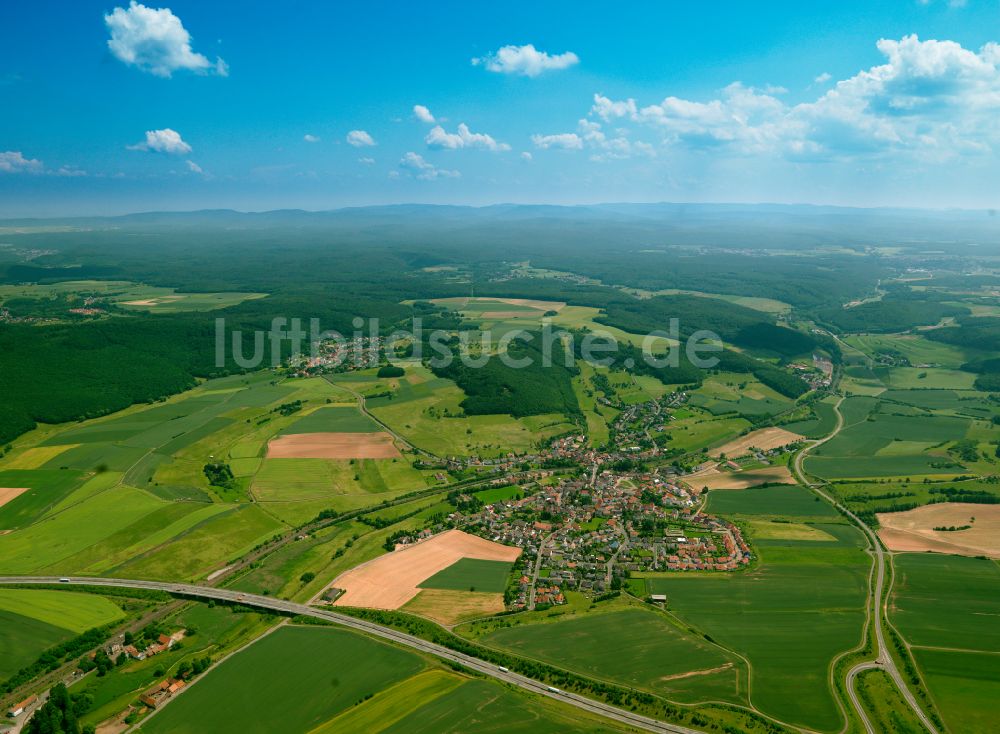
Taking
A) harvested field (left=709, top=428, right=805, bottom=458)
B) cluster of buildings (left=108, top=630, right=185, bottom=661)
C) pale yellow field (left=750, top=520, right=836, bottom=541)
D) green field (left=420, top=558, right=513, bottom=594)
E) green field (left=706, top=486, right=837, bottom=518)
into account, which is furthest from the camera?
harvested field (left=709, top=428, right=805, bottom=458)

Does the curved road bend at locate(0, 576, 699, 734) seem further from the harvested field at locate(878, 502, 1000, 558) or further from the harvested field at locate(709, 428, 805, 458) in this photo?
the harvested field at locate(709, 428, 805, 458)

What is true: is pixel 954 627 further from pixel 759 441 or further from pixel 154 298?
pixel 154 298

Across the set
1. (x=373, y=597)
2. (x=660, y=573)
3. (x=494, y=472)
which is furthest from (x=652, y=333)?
(x=373, y=597)

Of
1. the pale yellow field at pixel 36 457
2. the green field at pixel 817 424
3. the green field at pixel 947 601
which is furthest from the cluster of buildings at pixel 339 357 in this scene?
the green field at pixel 947 601

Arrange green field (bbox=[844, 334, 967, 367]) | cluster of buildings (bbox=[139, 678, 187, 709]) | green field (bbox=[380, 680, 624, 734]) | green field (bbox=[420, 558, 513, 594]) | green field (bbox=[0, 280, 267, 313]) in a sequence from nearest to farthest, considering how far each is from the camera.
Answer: green field (bbox=[380, 680, 624, 734]) < cluster of buildings (bbox=[139, 678, 187, 709]) < green field (bbox=[420, 558, 513, 594]) < green field (bbox=[844, 334, 967, 367]) < green field (bbox=[0, 280, 267, 313])

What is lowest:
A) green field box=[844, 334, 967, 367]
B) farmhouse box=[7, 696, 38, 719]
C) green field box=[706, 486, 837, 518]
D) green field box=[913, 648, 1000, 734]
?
farmhouse box=[7, 696, 38, 719]

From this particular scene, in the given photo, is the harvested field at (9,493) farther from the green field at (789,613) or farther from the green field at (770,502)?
the green field at (770,502)

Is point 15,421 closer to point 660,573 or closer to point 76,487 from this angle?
point 76,487

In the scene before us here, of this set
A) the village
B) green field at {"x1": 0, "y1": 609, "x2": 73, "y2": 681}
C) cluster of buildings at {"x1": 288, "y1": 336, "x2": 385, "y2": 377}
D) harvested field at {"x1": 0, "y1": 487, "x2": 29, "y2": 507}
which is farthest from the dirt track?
harvested field at {"x1": 0, "y1": 487, "x2": 29, "y2": 507}
